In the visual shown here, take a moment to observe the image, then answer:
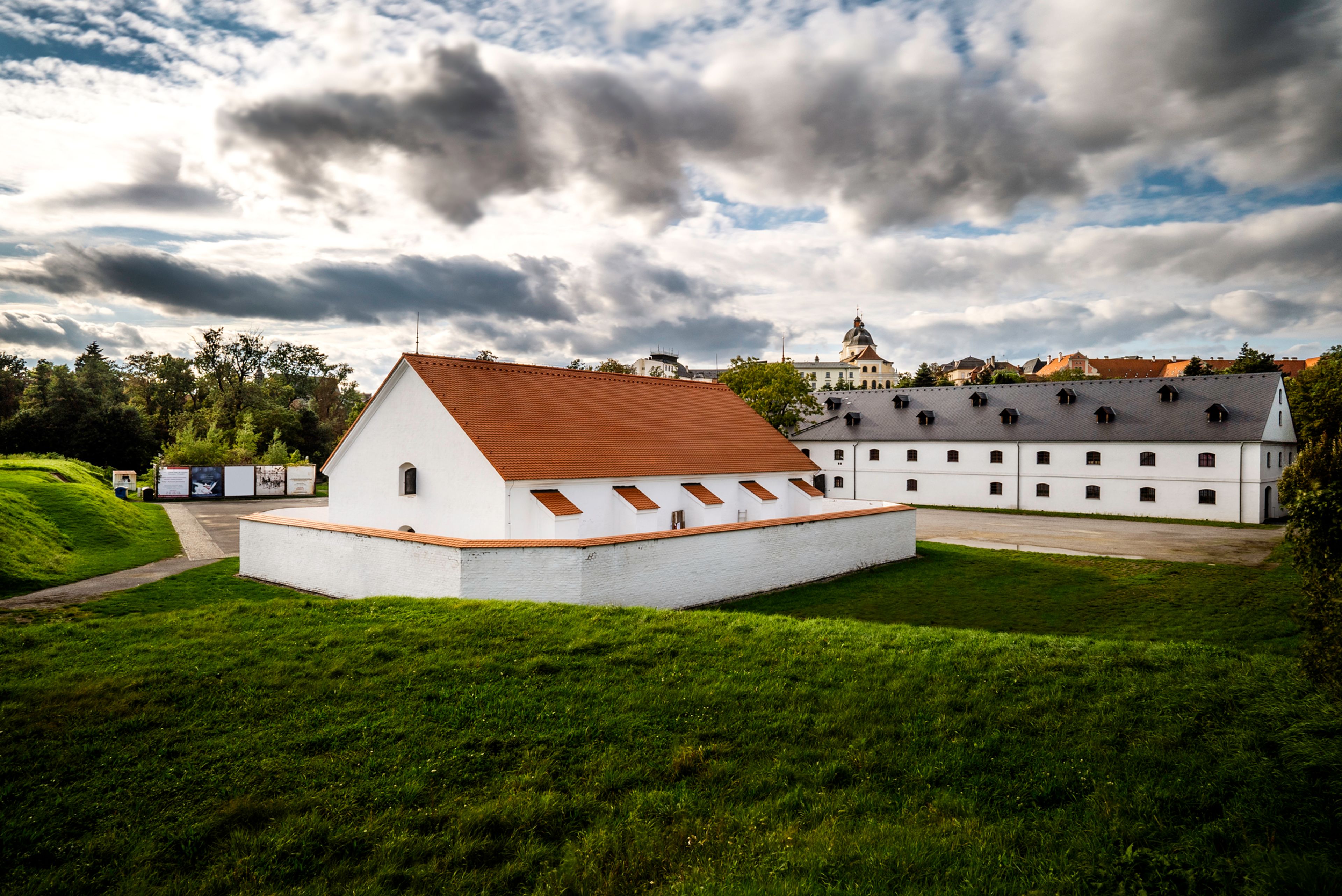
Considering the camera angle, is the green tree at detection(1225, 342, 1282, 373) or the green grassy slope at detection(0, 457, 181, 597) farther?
the green tree at detection(1225, 342, 1282, 373)

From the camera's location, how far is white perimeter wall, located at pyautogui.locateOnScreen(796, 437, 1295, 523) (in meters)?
35.9

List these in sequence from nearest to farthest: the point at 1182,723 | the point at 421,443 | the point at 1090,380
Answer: the point at 1182,723, the point at 421,443, the point at 1090,380

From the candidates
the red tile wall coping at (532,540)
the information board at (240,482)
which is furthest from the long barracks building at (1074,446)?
the information board at (240,482)

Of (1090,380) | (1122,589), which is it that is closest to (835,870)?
(1122,589)

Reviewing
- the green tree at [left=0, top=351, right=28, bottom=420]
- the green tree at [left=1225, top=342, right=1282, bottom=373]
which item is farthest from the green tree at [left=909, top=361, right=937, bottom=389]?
the green tree at [left=0, top=351, right=28, bottom=420]

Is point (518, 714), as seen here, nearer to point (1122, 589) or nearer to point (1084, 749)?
point (1084, 749)

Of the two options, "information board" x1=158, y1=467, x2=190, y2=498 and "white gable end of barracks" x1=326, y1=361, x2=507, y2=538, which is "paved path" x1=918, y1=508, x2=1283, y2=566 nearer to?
"white gable end of barracks" x1=326, y1=361, x2=507, y2=538

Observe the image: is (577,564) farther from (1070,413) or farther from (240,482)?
(240,482)

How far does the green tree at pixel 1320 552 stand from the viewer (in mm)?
6910

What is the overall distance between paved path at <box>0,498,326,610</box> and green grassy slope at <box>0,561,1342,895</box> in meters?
8.35

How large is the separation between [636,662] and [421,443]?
14.2m

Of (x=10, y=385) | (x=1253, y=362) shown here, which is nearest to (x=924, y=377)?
(x=1253, y=362)

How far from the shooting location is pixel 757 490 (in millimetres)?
26203

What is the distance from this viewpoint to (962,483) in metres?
44.7
